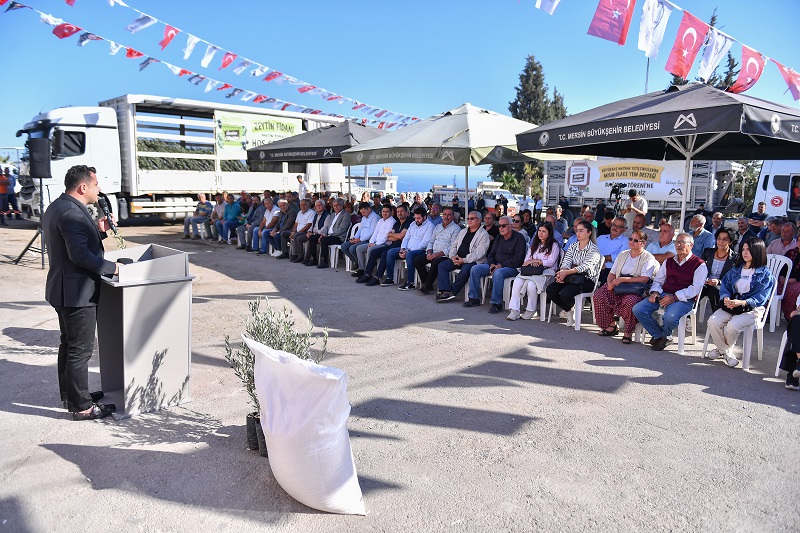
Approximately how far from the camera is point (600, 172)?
21922 mm

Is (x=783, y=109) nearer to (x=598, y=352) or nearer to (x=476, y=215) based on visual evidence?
(x=598, y=352)

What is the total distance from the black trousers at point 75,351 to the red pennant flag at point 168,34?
29.4ft

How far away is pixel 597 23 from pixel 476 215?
9.95ft

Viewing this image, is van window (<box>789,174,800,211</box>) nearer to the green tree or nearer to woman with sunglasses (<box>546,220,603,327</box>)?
woman with sunglasses (<box>546,220,603,327</box>)

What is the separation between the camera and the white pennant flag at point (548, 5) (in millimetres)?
7445

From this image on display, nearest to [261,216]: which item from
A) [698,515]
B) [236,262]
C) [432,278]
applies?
[236,262]

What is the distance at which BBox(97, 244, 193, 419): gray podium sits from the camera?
3.82 metres

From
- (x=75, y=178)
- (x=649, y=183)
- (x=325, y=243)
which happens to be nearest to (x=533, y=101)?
(x=649, y=183)

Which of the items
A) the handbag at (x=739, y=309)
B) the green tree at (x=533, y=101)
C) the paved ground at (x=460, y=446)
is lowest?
the paved ground at (x=460, y=446)

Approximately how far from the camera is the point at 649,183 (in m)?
20.6

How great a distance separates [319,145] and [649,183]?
1406 cm

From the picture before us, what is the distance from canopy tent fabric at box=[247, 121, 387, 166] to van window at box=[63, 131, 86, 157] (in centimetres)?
526

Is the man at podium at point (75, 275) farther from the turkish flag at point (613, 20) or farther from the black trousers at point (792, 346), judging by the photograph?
the turkish flag at point (613, 20)

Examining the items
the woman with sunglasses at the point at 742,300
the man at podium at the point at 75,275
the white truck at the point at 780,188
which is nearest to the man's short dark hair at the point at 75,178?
the man at podium at the point at 75,275
